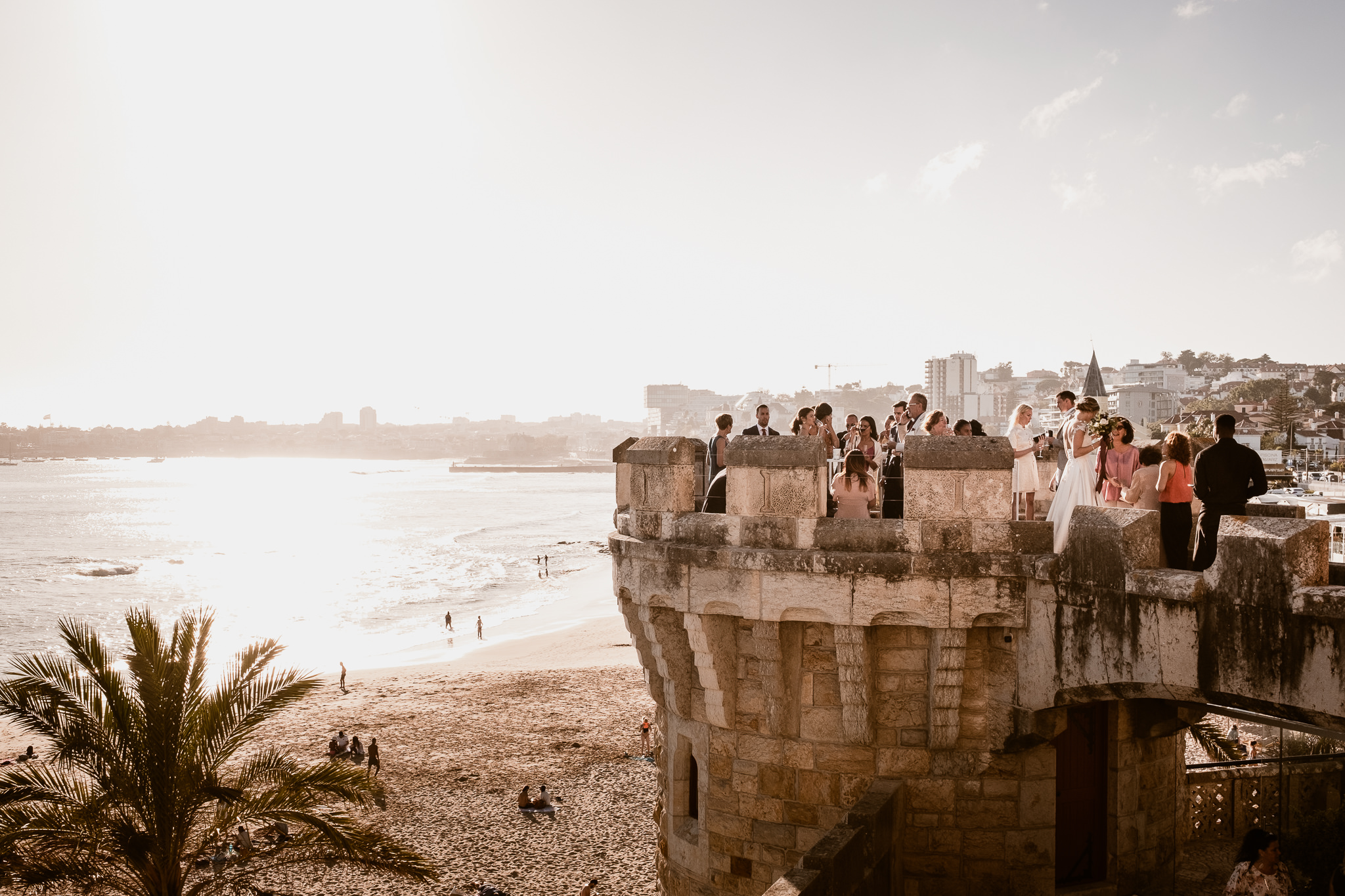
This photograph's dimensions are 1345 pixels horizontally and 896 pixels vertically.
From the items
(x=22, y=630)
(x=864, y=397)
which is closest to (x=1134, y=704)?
(x=22, y=630)

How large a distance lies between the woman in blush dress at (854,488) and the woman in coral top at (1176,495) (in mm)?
2039

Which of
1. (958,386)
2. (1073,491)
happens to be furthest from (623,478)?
(958,386)

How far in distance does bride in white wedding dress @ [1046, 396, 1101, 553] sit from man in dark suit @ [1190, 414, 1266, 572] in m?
0.73

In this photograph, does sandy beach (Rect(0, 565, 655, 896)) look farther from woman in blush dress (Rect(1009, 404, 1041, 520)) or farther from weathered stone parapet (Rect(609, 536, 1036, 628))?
woman in blush dress (Rect(1009, 404, 1041, 520))

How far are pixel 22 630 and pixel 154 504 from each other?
280ft

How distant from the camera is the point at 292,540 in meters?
80.5

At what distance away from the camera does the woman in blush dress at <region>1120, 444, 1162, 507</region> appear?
6.59 metres

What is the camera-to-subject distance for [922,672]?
6609 mm

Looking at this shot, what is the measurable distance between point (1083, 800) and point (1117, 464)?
2.65m

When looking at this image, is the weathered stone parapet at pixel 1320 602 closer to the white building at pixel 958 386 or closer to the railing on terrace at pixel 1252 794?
the railing on terrace at pixel 1252 794

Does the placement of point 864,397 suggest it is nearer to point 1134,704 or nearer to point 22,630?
point 22,630

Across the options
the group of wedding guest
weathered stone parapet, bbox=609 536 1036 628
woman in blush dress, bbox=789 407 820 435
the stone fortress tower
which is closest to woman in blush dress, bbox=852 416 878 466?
woman in blush dress, bbox=789 407 820 435

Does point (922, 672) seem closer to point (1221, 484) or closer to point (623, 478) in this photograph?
point (1221, 484)

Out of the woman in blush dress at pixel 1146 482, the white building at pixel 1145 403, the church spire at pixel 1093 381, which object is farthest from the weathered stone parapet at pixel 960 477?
the white building at pixel 1145 403
